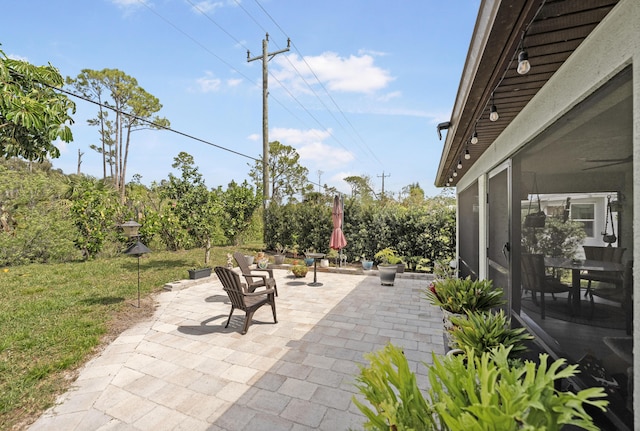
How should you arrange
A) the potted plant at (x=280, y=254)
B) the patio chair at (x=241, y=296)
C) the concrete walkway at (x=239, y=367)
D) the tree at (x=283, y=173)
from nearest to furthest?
the concrete walkway at (x=239, y=367), the patio chair at (x=241, y=296), the potted plant at (x=280, y=254), the tree at (x=283, y=173)

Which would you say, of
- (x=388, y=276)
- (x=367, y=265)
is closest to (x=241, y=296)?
(x=388, y=276)

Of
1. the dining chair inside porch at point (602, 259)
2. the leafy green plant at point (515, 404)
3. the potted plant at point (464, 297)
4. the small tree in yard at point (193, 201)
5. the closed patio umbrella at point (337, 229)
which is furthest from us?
the small tree in yard at point (193, 201)

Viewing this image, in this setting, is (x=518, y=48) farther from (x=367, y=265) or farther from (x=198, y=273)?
(x=367, y=265)

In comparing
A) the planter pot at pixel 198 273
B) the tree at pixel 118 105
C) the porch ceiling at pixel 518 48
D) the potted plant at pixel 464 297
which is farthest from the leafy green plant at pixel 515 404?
the tree at pixel 118 105

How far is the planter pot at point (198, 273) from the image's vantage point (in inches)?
278

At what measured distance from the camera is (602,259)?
1.55m

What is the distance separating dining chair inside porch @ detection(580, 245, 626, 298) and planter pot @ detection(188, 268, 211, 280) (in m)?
7.16

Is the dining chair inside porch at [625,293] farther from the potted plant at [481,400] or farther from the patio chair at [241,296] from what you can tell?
the patio chair at [241,296]

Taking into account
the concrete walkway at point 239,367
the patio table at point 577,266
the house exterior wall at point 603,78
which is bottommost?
the concrete walkway at point 239,367

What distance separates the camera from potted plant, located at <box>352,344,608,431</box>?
3.11 feet

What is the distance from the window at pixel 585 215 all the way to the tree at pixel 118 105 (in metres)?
18.6

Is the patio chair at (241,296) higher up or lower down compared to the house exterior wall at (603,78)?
lower down

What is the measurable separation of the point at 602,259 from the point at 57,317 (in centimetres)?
651

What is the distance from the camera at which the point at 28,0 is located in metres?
4.08
